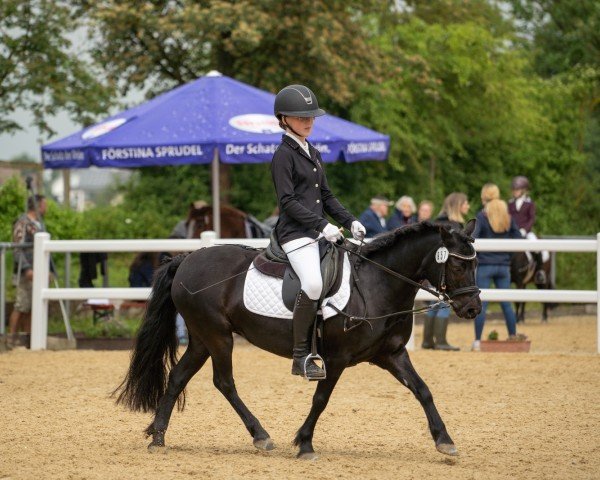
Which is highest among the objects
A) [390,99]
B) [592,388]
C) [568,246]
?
[390,99]

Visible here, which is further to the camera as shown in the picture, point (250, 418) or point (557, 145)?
point (557, 145)

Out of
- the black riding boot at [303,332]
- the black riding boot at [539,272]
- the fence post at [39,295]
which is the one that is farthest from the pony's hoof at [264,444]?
the black riding boot at [539,272]

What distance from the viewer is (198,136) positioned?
1501 cm

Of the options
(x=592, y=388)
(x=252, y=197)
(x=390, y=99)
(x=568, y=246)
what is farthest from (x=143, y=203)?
(x=592, y=388)

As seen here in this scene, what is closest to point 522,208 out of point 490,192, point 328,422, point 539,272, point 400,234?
point 539,272

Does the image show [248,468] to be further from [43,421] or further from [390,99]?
[390,99]

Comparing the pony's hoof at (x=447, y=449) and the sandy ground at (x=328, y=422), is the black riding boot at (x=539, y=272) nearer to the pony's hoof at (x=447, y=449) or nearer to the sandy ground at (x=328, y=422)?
the sandy ground at (x=328, y=422)

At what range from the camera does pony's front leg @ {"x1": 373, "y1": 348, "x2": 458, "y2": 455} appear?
775 centimetres

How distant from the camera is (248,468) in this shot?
7.46m

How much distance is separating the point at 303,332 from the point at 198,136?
7.45 meters

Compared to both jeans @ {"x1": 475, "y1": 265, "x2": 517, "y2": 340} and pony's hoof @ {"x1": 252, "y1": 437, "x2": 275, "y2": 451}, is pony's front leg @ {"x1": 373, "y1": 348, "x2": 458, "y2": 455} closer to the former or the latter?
pony's hoof @ {"x1": 252, "y1": 437, "x2": 275, "y2": 451}

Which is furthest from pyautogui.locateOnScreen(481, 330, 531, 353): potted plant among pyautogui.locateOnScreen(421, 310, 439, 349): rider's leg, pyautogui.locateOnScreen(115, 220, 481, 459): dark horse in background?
pyautogui.locateOnScreen(115, 220, 481, 459): dark horse in background

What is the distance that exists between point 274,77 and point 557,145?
9.82m

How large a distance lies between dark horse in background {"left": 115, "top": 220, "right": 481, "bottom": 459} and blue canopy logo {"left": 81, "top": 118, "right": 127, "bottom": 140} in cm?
711
